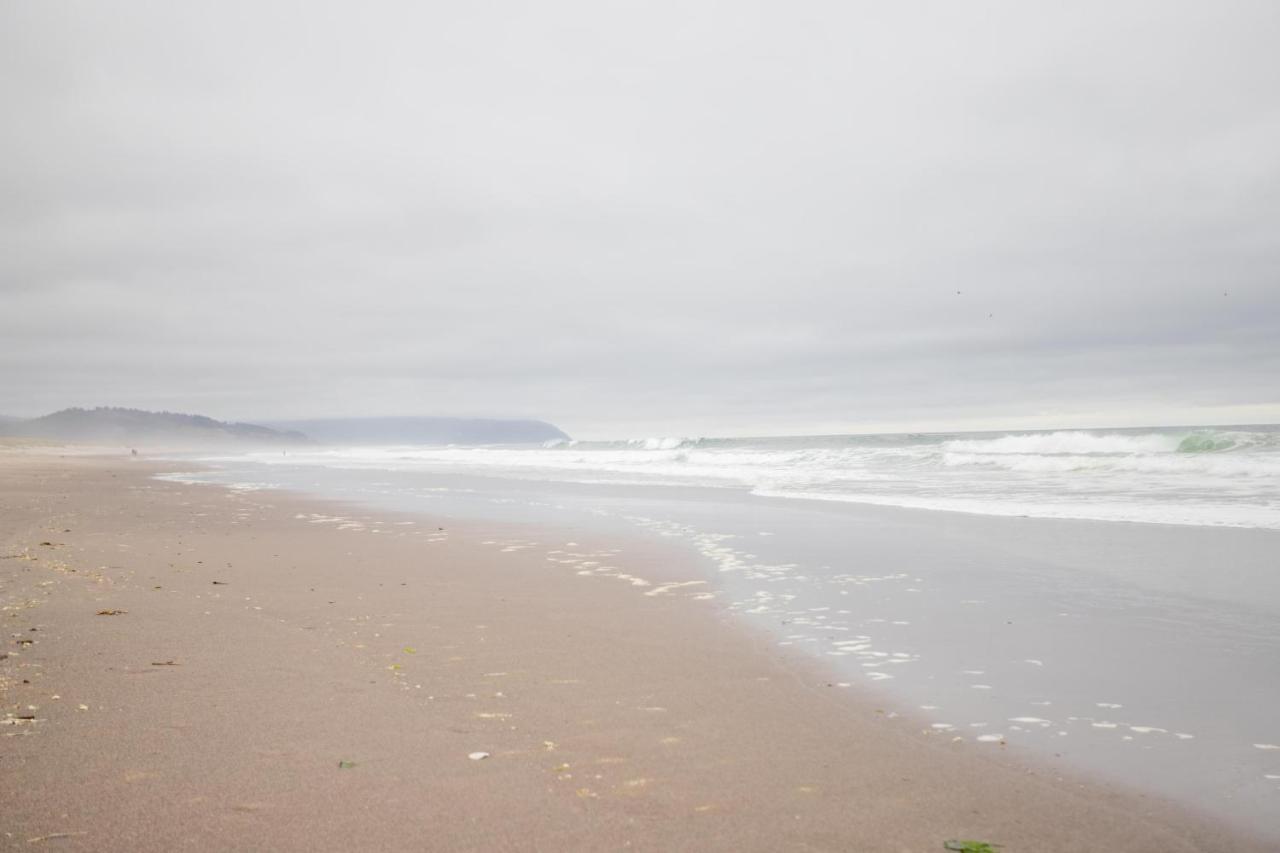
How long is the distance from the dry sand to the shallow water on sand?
447mm

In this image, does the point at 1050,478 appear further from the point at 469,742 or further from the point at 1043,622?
the point at 469,742

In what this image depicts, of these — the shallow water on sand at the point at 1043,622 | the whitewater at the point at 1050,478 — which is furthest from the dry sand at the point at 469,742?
the whitewater at the point at 1050,478

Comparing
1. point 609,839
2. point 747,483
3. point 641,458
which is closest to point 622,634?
point 609,839

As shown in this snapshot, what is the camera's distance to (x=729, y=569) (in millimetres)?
9750

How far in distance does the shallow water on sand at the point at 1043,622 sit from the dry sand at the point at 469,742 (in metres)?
0.45

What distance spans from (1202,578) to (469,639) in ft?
25.2

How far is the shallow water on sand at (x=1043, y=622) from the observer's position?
4.11 meters

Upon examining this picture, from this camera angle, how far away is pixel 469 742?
13.0ft

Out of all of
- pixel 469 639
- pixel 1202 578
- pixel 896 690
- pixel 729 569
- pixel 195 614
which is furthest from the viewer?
pixel 729 569

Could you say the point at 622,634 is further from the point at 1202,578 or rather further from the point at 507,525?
the point at 507,525

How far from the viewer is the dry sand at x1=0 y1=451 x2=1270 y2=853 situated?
3.12 meters

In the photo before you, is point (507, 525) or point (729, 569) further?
point (507, 525)

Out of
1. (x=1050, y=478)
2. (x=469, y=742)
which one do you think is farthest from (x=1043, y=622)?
(x=1050, y=478)

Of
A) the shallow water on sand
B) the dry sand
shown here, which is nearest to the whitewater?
the shallow water on sand
